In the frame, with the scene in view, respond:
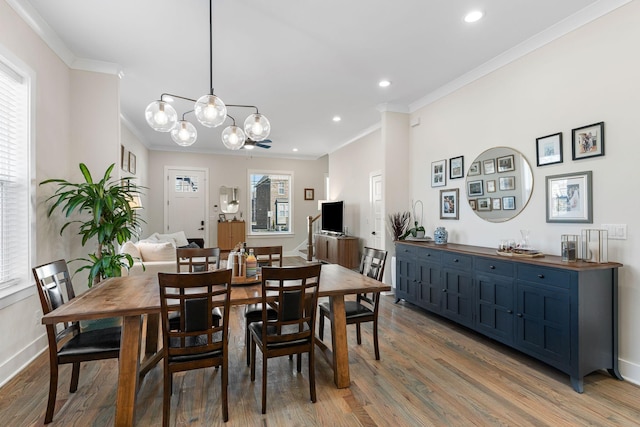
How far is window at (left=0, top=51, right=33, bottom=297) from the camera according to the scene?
2509 millimetres

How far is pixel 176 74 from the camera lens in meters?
3.85

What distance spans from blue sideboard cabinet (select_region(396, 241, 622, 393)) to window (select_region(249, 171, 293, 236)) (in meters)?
5.93

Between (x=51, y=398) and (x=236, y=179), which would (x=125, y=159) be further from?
(x=51, y=398)

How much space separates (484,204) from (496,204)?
0.16 metres

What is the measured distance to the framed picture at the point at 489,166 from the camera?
3574 mm

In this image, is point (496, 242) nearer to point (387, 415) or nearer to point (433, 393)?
point (433, 393)

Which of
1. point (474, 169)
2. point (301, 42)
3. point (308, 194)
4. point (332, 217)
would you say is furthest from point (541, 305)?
point (308, 194)

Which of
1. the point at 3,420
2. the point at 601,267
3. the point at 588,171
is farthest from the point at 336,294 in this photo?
the point at 588,171

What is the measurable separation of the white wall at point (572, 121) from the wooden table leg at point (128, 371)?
348cm

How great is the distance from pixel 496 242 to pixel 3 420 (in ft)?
14.3

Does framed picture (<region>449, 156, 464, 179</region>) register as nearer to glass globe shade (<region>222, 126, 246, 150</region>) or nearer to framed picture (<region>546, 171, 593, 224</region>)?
framed picture (<region>546, 171, 593, 224</region>)

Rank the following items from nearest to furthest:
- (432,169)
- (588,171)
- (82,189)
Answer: (588,171), (82,189), (432,169)

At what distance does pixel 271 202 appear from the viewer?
8898 mm

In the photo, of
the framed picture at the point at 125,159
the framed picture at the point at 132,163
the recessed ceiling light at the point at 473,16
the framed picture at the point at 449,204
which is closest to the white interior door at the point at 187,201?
the framed picture at the point at 132,163
